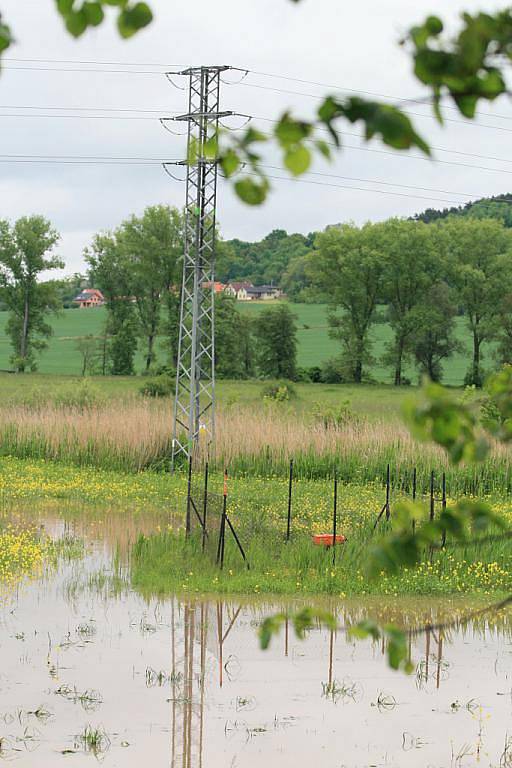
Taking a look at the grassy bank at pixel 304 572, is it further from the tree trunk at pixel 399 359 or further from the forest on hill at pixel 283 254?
the forest on hill at pixel 283 254

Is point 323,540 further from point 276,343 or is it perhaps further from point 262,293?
point 262,293

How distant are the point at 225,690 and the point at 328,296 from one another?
71.5 meters

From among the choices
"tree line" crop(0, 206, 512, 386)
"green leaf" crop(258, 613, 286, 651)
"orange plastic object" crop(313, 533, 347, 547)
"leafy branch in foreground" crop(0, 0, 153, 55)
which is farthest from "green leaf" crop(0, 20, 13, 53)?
"tree line" crop(0, 206, 512, 386)

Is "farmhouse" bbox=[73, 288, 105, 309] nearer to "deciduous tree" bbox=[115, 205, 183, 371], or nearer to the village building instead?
the village building

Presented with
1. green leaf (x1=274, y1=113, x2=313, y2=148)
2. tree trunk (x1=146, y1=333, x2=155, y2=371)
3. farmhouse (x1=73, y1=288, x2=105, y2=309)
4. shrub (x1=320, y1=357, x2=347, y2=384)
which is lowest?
shrub (x1=320, y1=357, x2=347, y2=384)

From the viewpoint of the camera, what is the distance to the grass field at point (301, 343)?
277 feet

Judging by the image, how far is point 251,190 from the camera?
2.50 meters

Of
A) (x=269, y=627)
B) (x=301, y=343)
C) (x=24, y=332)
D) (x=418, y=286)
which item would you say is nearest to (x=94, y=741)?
(x=269, y=627)

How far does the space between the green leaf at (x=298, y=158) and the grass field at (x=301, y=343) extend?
75288mm

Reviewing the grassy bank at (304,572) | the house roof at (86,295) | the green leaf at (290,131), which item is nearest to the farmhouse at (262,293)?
the house roof at (86,295)

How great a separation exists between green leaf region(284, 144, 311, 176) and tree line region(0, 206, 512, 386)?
72.0 m

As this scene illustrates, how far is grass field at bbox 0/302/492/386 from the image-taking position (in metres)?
84.6

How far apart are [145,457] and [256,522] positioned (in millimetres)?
9386

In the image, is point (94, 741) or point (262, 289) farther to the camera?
point (262, 289)
